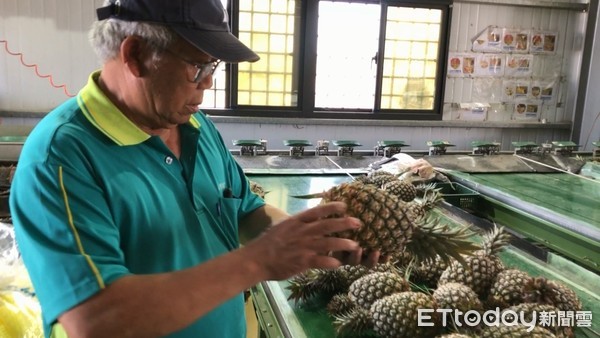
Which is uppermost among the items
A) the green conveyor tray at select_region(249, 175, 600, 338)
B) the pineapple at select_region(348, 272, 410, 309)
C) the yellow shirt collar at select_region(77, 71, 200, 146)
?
the yellow shirt collar at select_region(77, 71, 200, 146)

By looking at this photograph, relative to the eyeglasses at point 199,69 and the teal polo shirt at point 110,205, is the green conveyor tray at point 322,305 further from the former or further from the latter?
the eyeglasses at point 199,69

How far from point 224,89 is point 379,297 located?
16.4 feet

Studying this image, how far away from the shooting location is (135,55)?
3.76 ft

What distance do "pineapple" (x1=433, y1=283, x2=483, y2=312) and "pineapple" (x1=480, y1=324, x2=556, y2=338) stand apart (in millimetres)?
196

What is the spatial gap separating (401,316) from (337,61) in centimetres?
533

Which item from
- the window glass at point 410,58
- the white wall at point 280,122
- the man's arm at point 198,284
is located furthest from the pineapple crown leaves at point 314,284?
the window glass at point 410,58

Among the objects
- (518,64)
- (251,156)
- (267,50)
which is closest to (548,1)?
(518,64)

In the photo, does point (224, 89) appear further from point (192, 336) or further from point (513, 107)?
point (192, 336)

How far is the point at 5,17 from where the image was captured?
18.2ft

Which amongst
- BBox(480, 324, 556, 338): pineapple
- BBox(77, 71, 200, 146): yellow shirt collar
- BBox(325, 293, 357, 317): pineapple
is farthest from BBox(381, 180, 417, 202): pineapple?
BBox(77, 71, 200, 146): yellow shirt collar

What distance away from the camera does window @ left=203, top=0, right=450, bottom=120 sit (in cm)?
621

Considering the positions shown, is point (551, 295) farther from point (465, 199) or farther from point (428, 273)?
point (465, 199)

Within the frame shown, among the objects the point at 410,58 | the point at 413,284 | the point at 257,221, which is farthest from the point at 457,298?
the point at 410,58

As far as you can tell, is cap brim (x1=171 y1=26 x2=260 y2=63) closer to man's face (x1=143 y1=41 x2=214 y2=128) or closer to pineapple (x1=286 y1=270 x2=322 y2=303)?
man's face (x1=143 y1=41 x2=214 y2=128)
